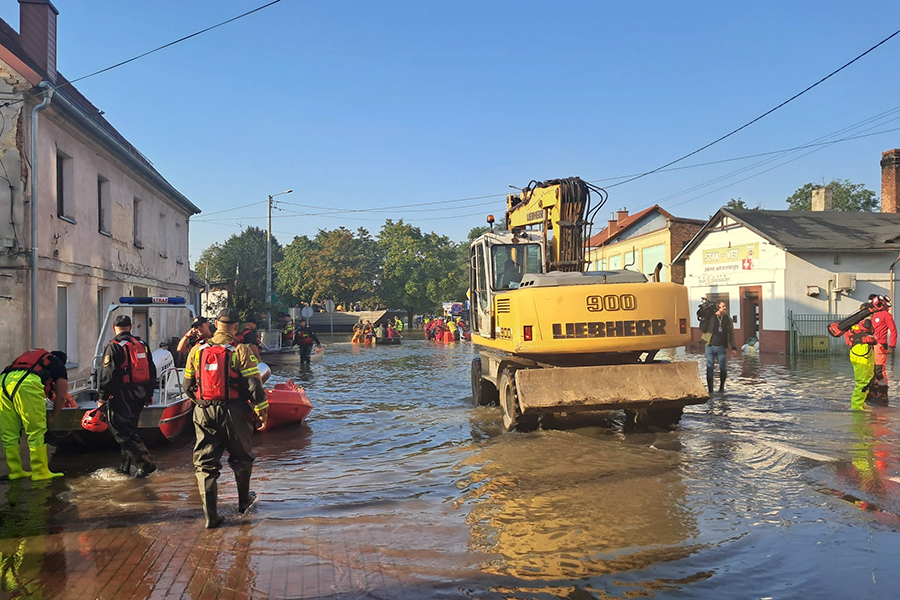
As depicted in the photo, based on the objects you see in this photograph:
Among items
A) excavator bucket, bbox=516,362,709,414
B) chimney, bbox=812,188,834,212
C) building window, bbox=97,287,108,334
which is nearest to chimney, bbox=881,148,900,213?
chimney, bbox=812,188,834,212

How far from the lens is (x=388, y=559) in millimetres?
4562

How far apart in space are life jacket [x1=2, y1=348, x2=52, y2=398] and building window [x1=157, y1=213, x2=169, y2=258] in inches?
537

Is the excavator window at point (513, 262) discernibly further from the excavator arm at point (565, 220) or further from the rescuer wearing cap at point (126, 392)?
Result: the rescuer wearing cap at point (126, 392)

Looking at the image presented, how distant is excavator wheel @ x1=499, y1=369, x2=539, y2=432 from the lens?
8633 mm

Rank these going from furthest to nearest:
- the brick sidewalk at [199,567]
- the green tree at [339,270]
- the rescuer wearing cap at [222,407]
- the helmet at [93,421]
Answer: the green tree at [339,270] → the helmet at [93,421] → the rescuer wearing cap at [222,407] → the brick sidewalk at [199,567]

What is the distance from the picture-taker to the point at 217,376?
17.8ft

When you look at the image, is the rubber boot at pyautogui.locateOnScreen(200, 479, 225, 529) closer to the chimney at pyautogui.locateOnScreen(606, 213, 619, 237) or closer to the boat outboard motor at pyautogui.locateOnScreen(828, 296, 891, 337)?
the boat outboard motor at pyautogui.locateOnScreen(828, 296, 891, 337)

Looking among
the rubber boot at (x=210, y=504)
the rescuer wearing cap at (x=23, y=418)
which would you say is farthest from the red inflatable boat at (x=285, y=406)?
the rubber boot at (x=210, y=504)

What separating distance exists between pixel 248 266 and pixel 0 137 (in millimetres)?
61076

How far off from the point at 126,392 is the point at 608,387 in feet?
18.3

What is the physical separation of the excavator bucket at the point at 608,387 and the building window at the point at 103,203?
37.8ft

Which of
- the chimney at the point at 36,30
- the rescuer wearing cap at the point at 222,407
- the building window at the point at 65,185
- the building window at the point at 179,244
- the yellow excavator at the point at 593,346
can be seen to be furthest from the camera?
the building window at the point at 179,244

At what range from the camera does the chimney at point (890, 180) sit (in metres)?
28.5

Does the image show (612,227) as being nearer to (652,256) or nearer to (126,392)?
(652,256)
